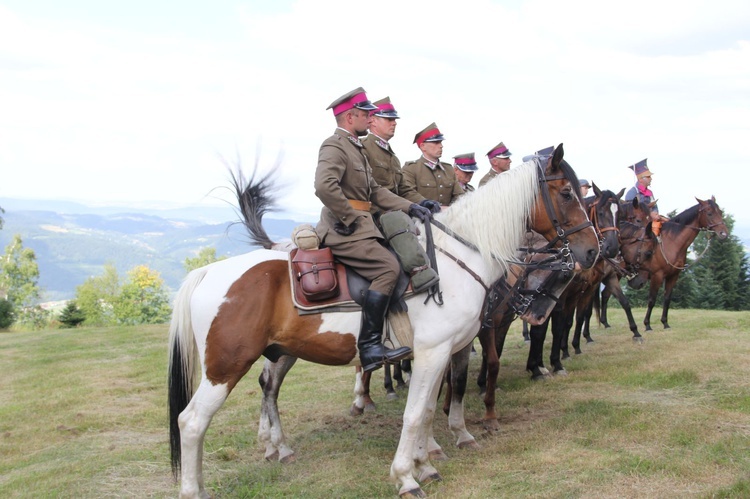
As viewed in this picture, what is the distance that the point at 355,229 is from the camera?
526 cm

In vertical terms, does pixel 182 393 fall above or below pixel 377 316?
below

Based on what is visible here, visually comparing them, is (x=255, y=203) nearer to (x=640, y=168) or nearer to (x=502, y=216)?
(x=502, y=216)

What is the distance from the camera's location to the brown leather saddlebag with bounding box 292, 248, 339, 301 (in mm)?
5027

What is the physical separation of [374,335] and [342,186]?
1318 mm

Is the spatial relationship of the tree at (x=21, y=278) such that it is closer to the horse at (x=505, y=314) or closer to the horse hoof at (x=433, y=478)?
the horse at (x=505, y=314)

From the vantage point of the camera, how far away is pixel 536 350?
9414 millimetres

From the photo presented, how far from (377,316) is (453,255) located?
0.88 m

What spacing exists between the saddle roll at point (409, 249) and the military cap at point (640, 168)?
32.1 ft

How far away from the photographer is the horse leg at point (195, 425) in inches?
195

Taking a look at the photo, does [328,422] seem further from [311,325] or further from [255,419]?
[311,325]

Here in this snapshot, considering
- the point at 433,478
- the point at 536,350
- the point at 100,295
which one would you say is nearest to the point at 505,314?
the point at 536,350

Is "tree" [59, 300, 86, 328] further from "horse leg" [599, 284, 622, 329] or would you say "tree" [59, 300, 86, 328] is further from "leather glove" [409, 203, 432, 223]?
"leather glove" [409, 203, 432, 223]

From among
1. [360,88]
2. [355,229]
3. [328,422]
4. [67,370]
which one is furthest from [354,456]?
[67,370]

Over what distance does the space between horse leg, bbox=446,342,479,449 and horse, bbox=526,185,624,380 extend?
6.87 ft
